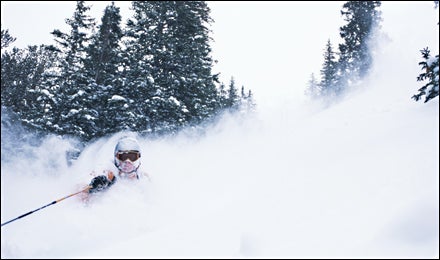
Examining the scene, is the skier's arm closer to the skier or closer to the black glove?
the black glove

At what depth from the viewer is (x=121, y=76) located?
1555cm

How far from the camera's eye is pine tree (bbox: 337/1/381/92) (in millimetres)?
26906

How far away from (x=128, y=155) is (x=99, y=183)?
3.61ft

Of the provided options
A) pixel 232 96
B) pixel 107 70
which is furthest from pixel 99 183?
pixel 232 96

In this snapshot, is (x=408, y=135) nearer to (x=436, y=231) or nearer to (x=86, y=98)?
(x=436, y=231)

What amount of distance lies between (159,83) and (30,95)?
575 cm

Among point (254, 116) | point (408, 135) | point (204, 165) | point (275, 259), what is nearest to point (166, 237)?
point (275, 259)

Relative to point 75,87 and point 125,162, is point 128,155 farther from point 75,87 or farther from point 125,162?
point 75,87

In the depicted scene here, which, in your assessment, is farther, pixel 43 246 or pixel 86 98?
pixel 86 98

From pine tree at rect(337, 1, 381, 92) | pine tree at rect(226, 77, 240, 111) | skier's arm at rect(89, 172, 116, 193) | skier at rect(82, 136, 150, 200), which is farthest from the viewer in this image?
pine tree at rect(226, 77, 240, 111)

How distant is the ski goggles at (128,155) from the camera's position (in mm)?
6499

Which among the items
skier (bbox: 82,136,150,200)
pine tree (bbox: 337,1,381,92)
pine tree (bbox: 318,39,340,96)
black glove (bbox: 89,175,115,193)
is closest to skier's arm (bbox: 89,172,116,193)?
black glove (bbox: 89,175,115,193)

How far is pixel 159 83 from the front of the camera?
54.0 feet

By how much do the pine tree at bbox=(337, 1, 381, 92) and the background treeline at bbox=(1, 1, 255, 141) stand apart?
574 inches
